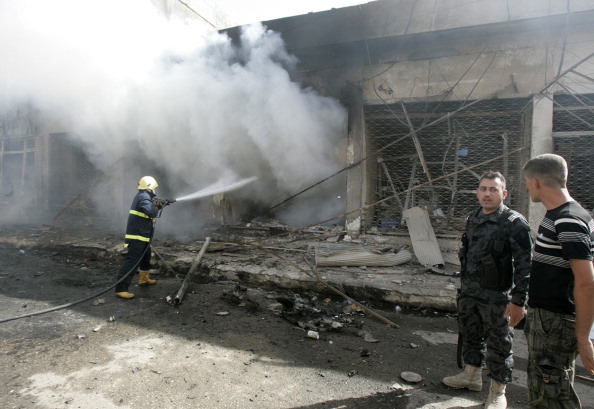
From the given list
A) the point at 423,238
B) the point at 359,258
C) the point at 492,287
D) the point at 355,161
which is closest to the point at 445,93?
the point at 355,161

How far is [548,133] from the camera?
18.8ft

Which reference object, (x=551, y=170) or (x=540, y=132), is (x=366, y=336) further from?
(x=540, y=132)

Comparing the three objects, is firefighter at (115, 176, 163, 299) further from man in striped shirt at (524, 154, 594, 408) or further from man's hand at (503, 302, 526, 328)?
man in striped shirt at (524, 154, 594, 408)

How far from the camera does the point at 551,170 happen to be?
198cm

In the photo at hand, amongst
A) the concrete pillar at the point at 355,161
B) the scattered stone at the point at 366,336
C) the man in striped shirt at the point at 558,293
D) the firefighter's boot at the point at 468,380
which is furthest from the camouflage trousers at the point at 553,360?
the concrete pillar at the point at 355,161

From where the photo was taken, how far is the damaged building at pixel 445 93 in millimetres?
5703

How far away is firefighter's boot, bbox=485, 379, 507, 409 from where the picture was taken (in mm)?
2392

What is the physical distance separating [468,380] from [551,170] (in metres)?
1.77

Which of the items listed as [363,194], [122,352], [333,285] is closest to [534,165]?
[333,285]

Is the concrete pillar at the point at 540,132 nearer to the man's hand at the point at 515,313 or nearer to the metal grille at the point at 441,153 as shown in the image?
the metal grille at the point at 441,153

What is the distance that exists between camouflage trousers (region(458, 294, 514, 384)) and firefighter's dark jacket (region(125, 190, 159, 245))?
4.29 metres

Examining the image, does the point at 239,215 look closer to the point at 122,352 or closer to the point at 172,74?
the point at 172,74

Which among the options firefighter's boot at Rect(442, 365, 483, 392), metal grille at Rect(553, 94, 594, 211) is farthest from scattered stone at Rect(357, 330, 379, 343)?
metal grille at Rect(553, 94, 594, 211)

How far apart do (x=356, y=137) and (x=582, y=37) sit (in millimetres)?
4001
